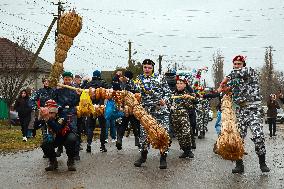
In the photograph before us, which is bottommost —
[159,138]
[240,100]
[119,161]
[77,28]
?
[119,161]

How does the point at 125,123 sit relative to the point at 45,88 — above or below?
below

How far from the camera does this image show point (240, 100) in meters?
8.70

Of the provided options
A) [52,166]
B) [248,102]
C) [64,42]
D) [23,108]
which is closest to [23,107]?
[23,108]

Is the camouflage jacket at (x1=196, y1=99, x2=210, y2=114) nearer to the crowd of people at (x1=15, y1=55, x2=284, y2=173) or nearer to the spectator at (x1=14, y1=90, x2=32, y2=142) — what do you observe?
the crowd of people at (x1=15, y1=55, x2=284, y2=173)

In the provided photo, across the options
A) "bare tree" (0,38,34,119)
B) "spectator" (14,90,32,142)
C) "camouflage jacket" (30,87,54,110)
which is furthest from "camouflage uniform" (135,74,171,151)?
"bare tree" (0,38,34,119)

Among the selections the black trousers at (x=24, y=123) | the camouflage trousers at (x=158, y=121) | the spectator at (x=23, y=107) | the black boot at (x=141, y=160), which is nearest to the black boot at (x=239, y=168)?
the camouflage trousers at (x=158, y=121)

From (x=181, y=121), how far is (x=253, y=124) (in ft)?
8.92

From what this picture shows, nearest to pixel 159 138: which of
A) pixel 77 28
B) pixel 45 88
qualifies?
pixel 77 28

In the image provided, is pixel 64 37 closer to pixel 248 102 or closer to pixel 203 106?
pixel 248 102

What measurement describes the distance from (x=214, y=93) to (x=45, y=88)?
3.92 metres

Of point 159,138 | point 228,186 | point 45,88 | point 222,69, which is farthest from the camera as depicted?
point 222,69

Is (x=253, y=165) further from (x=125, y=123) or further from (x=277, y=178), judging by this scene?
(x=125, y=123)

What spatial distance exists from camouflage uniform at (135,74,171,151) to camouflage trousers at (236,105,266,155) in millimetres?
1597

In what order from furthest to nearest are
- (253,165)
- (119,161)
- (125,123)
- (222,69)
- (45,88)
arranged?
(222,69)
(125,123)
(45,88)
(119,161)
(253,165)
